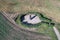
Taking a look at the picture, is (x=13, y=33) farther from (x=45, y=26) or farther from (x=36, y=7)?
(x=36, y=7)

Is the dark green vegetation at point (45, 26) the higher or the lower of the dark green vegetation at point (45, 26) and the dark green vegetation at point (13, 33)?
the higher

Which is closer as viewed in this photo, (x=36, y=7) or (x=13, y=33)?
(x=13, y=33)

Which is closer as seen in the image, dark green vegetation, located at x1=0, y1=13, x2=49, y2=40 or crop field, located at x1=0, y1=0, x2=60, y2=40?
dark green vegetation, located at x1=0, y1=13, x2=49, y2=40

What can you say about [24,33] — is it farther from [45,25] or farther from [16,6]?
[16,6]

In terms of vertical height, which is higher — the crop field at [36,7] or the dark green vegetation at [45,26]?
the crop field at [36,7]

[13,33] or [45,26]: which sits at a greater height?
[45,26]

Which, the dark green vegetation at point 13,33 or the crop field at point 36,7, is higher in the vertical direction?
the crop field at point 36,7

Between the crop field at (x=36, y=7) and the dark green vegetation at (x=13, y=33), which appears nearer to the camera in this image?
the dark green vegetation at (x=13, y=33)

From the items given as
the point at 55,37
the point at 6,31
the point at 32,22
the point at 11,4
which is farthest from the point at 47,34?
the point at 11,4

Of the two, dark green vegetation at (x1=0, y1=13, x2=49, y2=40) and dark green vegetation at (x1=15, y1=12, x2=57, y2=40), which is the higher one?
dark green vegetation at (x1=15, y1=12, x2=57, y2=40)

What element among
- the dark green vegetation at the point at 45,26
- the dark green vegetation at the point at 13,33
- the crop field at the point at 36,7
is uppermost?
the crop field at the point at 36,7

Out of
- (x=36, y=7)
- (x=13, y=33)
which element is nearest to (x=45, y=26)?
(x=36, y=7)
